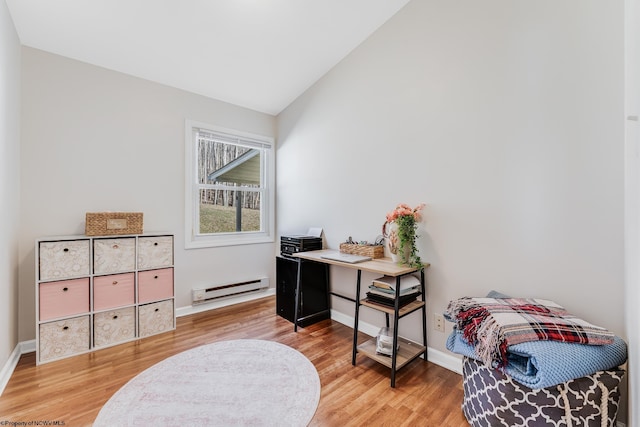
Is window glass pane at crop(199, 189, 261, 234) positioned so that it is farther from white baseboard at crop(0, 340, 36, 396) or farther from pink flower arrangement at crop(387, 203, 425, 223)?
pink flower arrangement at crop(387, 203, 425, 223)

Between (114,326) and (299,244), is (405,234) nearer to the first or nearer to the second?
(299,244)

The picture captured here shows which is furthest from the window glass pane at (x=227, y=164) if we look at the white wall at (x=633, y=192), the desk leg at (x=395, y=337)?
the white wall at (x=633, y=192)

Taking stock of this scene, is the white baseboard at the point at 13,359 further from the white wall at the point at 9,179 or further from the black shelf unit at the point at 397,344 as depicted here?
the black shelf unit at the point at 397,344

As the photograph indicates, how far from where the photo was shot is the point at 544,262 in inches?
65.6

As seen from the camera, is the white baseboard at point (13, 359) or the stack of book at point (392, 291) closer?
the white baseboard at point (13, 359)

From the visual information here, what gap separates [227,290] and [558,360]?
3.02 metres

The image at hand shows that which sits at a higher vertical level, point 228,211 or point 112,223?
point 228,211

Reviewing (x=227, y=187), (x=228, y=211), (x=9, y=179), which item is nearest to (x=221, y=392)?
(x=9, y=179)

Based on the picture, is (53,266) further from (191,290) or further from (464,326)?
(464,326)

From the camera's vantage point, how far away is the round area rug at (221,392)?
1.55 metres

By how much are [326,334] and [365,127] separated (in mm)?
1991

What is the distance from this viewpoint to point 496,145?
1850mm

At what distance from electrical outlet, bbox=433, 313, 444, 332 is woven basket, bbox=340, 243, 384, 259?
2.10 ft

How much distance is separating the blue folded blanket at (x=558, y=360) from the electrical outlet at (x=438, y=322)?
801 millimetres
